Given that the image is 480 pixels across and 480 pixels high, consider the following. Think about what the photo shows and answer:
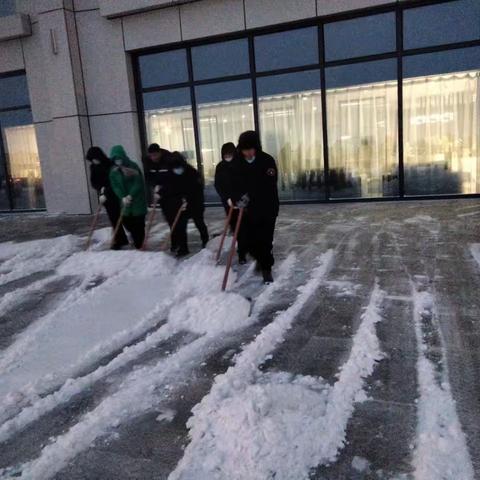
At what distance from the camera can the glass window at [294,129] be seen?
1150cm

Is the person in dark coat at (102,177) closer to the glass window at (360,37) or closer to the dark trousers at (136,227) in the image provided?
the dark trousers at (136,227)

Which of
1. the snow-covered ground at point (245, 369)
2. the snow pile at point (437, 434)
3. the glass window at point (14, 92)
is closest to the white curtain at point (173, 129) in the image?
the glass window at point (14, 92)

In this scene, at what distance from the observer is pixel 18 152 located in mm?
13914

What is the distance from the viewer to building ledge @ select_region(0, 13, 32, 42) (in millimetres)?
12188

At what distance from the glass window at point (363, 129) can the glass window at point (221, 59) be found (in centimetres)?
212

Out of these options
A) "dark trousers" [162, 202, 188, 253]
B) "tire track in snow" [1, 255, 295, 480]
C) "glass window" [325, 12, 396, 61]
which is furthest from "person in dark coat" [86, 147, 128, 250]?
"glass window" [325, 12, 396, 61]

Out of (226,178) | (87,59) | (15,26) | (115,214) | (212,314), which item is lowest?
(212,314)

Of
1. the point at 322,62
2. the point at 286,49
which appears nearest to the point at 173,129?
the point at 286,49

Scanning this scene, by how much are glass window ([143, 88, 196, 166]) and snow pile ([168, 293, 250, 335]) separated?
8270 millimetres

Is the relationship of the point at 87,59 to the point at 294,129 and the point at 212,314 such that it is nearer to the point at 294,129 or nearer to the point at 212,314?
the point at 294,129

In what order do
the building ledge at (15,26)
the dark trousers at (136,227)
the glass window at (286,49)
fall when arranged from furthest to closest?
1. the building ledge at (15,26)
2. the glass window at (286,49)
3. the dark trousers at (136,227)

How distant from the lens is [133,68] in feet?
40.5

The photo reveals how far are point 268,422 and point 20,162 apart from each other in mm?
13383

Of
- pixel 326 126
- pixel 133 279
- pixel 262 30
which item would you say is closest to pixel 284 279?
pixel 133 279
